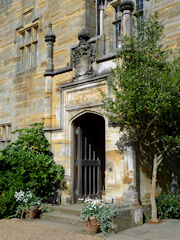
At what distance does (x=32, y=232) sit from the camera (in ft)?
20.3

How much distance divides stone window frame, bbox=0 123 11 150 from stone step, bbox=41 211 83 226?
5.43m

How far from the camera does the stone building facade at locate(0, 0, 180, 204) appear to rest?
7.53 metres

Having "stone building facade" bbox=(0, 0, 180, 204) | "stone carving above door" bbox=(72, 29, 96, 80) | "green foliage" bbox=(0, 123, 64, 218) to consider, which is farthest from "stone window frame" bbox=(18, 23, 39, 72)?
"green foliage" bbox=(0, 123, 64, 218)

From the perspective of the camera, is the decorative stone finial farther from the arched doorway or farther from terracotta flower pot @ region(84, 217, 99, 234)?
terracotta flower pot @ region(84, 217, 99, 234)

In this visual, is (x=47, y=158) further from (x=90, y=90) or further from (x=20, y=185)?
(x=90, y=90)

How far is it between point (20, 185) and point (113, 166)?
2516mm

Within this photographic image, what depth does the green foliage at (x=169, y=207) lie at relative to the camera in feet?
23.5

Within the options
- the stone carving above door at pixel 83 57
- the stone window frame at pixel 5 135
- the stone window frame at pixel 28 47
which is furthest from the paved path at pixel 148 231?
the stone window frame at pixel 28 47

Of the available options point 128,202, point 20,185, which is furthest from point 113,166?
point 20,185

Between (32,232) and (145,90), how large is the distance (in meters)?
3.74

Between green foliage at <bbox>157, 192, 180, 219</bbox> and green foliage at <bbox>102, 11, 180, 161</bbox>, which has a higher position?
green foliage at <bbox>102, 11, 180, 161</bbox>

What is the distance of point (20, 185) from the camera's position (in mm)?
7980

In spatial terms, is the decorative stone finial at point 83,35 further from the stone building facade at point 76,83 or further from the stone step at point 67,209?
the stone step at point 67,209

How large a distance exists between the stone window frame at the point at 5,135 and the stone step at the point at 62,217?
543cm
